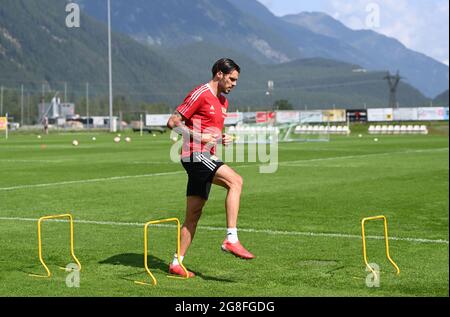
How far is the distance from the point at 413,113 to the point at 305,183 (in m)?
75.9

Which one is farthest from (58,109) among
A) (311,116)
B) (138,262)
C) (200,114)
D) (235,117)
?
(200,114)

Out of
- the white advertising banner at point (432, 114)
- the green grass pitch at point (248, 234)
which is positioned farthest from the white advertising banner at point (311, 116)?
the green grass pitch at point (248, 234)

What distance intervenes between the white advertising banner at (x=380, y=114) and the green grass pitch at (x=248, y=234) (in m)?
70.8

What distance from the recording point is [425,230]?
14164 millimetres

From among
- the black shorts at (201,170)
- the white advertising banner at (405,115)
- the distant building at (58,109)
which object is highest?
the distant building at (58,109)

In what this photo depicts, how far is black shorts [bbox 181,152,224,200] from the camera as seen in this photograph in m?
10.2

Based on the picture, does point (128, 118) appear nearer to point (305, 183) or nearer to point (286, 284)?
point (305, 183)

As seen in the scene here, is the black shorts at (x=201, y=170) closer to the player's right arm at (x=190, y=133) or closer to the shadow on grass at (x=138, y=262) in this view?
the player's right arm at (x=190, y=133)

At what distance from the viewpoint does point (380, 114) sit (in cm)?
9881

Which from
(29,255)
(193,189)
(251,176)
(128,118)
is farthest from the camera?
(128,118)

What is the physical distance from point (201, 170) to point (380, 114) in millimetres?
90382

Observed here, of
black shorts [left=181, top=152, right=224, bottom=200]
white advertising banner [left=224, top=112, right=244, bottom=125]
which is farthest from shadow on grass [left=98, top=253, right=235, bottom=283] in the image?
white advertising banner [left=224, top=112, right=244, bottom=125]

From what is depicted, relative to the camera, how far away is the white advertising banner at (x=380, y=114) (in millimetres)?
97375
